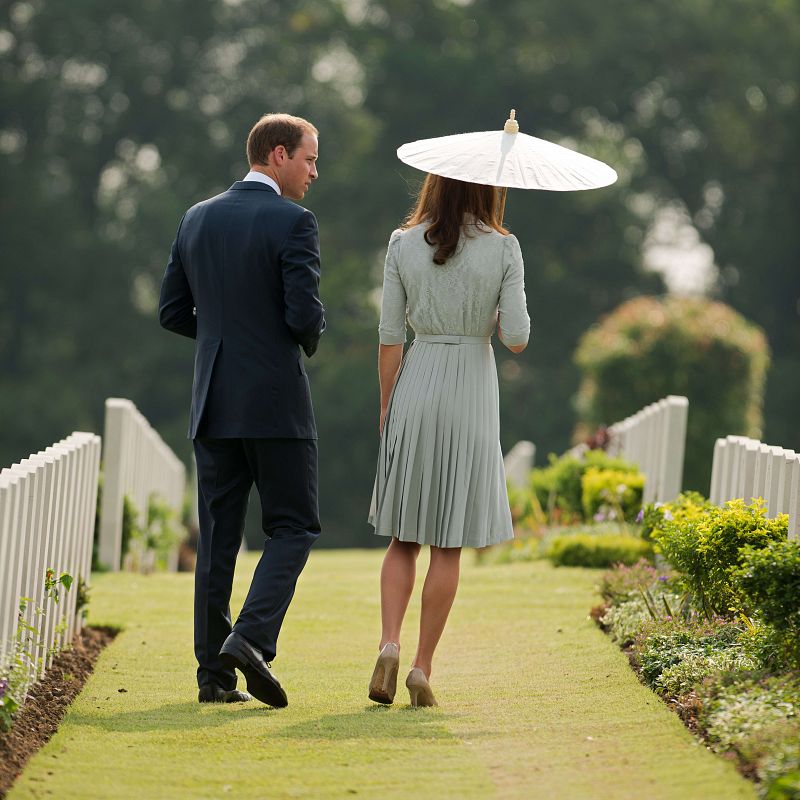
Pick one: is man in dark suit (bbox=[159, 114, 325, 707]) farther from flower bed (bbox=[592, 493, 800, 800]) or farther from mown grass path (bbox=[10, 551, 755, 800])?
A: flower bed (bbox=[592, 493, 800, 800])

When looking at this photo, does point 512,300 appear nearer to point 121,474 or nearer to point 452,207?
point 452,207

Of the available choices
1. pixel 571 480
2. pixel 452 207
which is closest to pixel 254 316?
pixel 452 207

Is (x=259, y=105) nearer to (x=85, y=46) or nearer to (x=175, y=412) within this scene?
(x=85, y=46)

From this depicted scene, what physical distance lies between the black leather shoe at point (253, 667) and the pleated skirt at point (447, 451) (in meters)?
0.60

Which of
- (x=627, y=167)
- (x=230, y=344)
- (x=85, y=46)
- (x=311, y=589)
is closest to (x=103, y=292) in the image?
(x=85, y=46)

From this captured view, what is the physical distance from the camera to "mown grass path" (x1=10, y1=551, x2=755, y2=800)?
3.72 meters

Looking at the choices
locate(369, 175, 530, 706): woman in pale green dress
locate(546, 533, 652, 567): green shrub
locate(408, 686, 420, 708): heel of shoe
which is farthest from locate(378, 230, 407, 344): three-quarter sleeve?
locate(546, 533, 652, 567): green shrub

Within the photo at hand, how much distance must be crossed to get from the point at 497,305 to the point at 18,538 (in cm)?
175

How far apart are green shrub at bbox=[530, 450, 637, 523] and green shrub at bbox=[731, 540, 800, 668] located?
222 inches

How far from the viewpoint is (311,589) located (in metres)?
7.78

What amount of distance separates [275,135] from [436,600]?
1.67 metres

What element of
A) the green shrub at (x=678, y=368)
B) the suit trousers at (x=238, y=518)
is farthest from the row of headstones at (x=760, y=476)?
the green shrub at (x=678, y=368)

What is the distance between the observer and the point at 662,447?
8625 millimetres

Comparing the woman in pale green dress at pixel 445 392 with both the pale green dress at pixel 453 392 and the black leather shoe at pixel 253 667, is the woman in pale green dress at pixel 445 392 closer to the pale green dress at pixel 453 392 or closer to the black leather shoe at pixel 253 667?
the pale green dress at pixel 453 392
